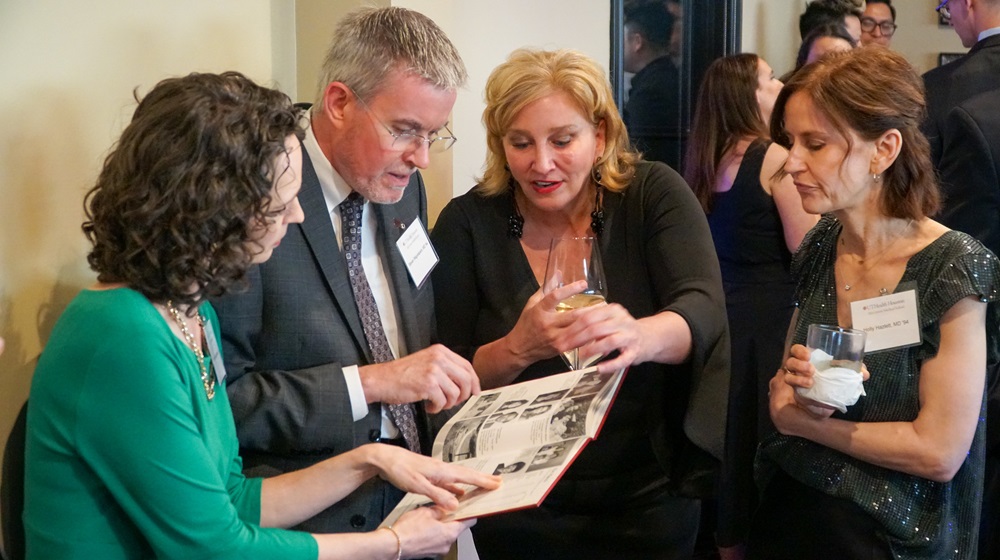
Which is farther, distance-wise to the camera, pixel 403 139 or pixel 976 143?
pixel 976 143

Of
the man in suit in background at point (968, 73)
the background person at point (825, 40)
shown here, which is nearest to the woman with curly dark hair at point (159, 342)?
the man in suit in background at point (968, 73)

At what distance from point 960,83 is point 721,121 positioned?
90cm

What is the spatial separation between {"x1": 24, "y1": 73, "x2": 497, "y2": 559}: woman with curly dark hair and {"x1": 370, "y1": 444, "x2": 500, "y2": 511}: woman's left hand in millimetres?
174

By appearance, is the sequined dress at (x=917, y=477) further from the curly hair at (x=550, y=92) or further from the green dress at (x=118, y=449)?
the green dress at (x=118, y=449)

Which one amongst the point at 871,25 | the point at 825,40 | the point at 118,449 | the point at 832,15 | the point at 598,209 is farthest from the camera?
the point at 871,25

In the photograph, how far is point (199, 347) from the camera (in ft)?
4.82

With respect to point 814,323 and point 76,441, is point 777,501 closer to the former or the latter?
point 814,323

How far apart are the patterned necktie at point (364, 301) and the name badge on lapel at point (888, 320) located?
35.9 inches

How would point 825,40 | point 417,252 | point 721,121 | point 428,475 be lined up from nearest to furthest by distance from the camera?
point 428,475 < point 417,252 < point 721,121 < point 825,40

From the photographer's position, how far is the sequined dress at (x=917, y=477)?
180cm

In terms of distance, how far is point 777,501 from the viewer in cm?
203

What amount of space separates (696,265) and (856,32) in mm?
3612

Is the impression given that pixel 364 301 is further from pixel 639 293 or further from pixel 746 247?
pixel 746 247

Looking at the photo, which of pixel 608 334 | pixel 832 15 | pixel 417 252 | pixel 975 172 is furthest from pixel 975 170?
pixel 832 15
